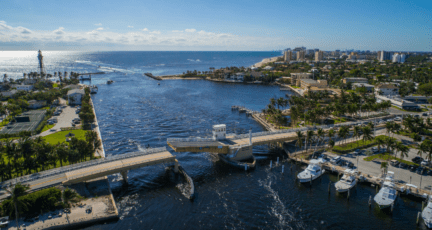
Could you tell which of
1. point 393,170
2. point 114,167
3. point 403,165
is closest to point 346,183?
point 393,170

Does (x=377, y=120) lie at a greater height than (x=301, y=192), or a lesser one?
greater

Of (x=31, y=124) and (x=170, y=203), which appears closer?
(x=170, y=203)

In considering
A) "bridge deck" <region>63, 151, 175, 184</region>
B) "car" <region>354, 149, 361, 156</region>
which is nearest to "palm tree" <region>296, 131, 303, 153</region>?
"car" <region>354, 149, 361, 156</region>

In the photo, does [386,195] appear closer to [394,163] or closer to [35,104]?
[394,163]

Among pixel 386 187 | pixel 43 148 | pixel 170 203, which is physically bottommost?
pixel 170 203

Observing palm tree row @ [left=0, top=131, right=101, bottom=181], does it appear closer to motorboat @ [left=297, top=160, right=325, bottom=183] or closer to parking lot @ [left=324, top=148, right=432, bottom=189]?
motorboat @ [left=297, top=160, right=325, bottom=183]

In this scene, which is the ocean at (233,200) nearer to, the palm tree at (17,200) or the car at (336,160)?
the car at (336,160)

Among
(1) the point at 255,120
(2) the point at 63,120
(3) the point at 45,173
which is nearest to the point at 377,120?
(1) the point at 255,120

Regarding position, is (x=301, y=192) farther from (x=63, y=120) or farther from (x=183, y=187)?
(x=63, y=120)
